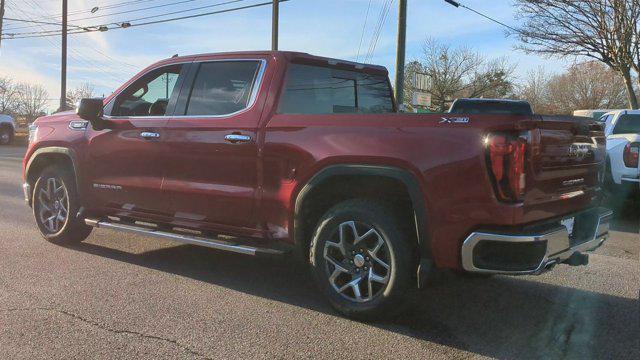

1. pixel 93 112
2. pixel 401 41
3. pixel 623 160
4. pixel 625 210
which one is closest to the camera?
pixel 93 112

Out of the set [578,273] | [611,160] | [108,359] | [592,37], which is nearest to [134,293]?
[108,359]

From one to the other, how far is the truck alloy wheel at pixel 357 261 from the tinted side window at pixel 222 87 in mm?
1420

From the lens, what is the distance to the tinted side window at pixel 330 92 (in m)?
4.74

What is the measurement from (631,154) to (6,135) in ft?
88.5

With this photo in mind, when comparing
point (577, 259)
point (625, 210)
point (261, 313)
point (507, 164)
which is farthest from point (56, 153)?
point (625, 210)

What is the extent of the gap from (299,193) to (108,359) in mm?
1693

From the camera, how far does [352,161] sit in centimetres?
395

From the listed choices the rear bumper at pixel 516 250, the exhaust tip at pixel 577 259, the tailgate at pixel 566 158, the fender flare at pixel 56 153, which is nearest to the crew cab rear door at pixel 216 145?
the fender flare at pixel 56 153

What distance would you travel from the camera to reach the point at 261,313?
4199mm

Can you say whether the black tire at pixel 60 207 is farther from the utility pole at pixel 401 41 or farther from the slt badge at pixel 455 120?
the utility pole at pixel 401 41

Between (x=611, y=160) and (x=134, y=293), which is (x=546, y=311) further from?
(x=611, y=160)

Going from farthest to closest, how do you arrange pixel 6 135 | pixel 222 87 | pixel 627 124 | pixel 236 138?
pixel 6 135
pixel 627 124
pixel 222 87
pixel 236 138

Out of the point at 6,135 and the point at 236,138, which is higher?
the point at 236,138

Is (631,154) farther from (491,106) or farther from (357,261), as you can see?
(357,261)
